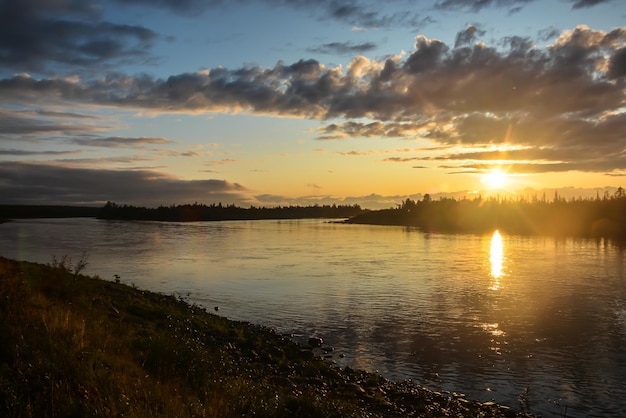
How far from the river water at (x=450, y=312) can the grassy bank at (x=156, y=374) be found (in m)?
2.78

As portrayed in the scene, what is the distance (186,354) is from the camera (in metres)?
13.7

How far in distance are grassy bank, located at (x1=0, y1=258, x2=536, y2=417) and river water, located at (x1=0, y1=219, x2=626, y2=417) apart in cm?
278

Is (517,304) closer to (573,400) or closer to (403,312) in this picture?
(403,312)

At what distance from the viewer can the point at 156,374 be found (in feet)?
39.4

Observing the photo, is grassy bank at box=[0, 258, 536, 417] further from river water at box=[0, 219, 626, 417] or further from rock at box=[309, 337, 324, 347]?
river water at box=[0, 219, 626, 417]

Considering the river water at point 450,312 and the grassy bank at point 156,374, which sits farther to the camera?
the river water at point 450,312

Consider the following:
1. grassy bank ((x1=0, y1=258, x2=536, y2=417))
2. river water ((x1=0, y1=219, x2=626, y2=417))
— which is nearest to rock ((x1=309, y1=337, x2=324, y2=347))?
river water ((x1=0, y1=219, x2=626, y2=417))

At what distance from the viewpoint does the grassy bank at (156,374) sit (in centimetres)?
882

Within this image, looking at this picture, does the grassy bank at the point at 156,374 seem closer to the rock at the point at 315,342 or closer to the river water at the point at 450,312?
the rock at the point at 315,342

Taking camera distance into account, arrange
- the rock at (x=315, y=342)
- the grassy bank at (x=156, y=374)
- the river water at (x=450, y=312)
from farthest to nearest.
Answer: the rock at (x=315, y=342) → the river water at (x=450, y=312) → the grassy bank at (x=156, y=374)

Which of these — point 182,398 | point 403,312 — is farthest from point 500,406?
point 403,312

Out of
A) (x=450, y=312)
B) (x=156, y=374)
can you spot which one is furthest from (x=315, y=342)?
(x=156, y=374)

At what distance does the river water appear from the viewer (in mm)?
19219

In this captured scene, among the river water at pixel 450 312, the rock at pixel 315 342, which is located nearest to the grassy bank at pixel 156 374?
the rock at pixel 315 342
